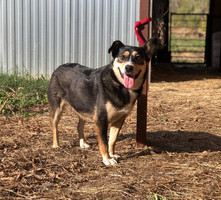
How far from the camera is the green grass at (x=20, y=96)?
20.8 ft

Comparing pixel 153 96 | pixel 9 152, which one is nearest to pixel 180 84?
pixel 153 96

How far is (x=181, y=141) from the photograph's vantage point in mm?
4973

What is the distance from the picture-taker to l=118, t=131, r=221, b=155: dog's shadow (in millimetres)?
4624

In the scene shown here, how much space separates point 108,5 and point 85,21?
2.46 ft

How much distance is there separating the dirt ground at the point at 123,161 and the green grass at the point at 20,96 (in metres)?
0.31

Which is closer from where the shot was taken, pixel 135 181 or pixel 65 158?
pixel 135 181

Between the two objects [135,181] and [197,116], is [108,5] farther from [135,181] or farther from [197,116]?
[135,181]

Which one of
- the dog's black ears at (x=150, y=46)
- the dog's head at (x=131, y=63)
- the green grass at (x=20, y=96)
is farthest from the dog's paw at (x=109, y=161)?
the green grass at (x=20, y=96)

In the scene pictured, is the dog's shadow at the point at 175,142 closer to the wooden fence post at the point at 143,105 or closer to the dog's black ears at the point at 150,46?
the wooden fence post at the point at 143,105

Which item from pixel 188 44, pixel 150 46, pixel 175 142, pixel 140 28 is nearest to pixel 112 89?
pixel 150 46

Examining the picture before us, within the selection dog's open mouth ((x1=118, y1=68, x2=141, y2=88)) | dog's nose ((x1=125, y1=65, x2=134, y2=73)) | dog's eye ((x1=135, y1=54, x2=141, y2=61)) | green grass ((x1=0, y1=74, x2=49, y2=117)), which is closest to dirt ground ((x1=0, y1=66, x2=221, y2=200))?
green grass ((x1=0, y1=74, x2=49, y2=117))

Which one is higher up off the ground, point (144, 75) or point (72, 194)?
point (144, 75)

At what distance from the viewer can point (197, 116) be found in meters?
6.39

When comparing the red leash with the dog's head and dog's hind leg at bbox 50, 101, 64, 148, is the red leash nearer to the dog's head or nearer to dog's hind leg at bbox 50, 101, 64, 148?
the dog's head
